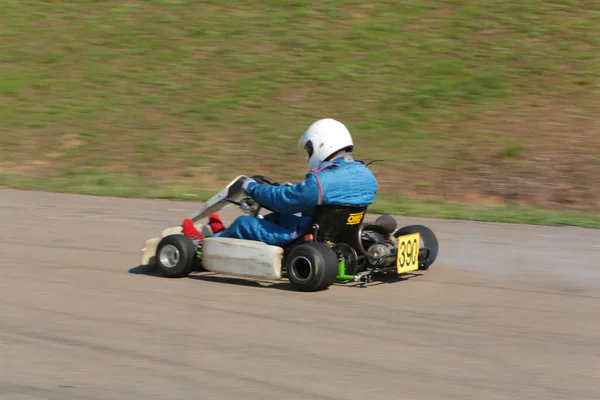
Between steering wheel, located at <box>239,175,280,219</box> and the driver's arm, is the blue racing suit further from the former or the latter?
steering wheel, located at <box>239,175,280,219</box>

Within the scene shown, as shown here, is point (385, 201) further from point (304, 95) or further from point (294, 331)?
point (294, 331)

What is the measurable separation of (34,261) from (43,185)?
5658mm

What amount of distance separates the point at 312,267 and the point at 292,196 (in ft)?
1.89

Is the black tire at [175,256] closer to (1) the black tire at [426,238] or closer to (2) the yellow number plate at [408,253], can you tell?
(2) the yellow number plate at [408,253]

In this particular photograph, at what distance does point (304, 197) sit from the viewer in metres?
6.87

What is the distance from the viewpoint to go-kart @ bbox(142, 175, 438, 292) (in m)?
6.81

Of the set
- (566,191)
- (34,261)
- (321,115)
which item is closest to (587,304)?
(34,261)

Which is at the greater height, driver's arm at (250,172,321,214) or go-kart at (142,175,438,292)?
driver's arm at (250,172,321,214)

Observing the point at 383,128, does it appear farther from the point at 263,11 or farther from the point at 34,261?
the point at 34,261

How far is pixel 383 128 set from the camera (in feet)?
52.3

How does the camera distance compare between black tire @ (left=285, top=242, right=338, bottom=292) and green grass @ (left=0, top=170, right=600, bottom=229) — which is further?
green grass @ (left=0, top=170, right=600, bottom=229)

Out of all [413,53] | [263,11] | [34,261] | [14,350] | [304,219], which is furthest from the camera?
[263,11]

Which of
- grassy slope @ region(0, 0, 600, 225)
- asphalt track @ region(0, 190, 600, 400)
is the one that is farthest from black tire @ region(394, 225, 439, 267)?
grassy slope @ region(0, 0, 600, 225)

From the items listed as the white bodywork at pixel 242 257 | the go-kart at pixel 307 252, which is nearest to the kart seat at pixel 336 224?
the go-kart at pixel 307 252
